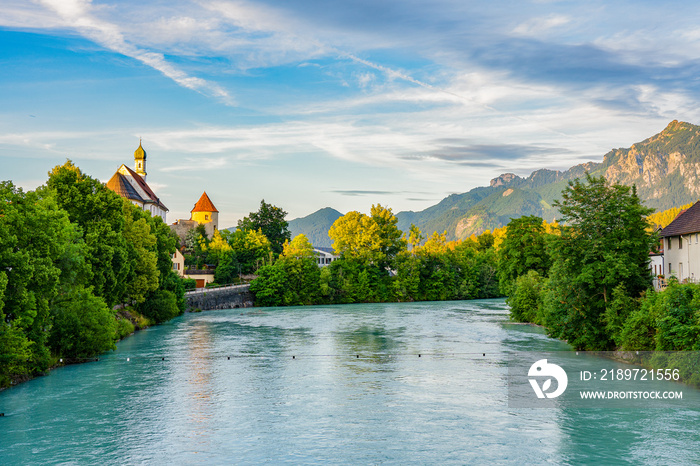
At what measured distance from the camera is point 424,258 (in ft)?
376

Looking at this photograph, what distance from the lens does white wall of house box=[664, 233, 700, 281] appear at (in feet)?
133

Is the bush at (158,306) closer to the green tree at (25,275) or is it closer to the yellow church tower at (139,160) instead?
the green tree at (25,275)

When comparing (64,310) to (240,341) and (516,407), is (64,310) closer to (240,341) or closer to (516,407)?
(240,341)

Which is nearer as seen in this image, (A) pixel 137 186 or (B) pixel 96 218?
(B) pixel 96 218

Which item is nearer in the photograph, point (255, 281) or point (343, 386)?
point (343, 386)

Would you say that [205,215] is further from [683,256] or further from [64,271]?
[683,256]

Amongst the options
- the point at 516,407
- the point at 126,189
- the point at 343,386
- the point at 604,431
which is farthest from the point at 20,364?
the point at 126,189

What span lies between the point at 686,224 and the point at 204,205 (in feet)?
391

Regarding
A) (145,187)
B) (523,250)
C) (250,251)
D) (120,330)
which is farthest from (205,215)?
(120,330)

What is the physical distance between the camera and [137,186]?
122 meters

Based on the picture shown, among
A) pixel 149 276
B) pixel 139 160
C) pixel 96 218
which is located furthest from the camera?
pixel 139 160

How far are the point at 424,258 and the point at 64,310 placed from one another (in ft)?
273

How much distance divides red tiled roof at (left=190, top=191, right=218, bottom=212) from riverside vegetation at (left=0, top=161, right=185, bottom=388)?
89383 mm

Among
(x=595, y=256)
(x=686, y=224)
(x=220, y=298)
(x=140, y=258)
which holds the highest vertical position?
(x=686, y=224)
